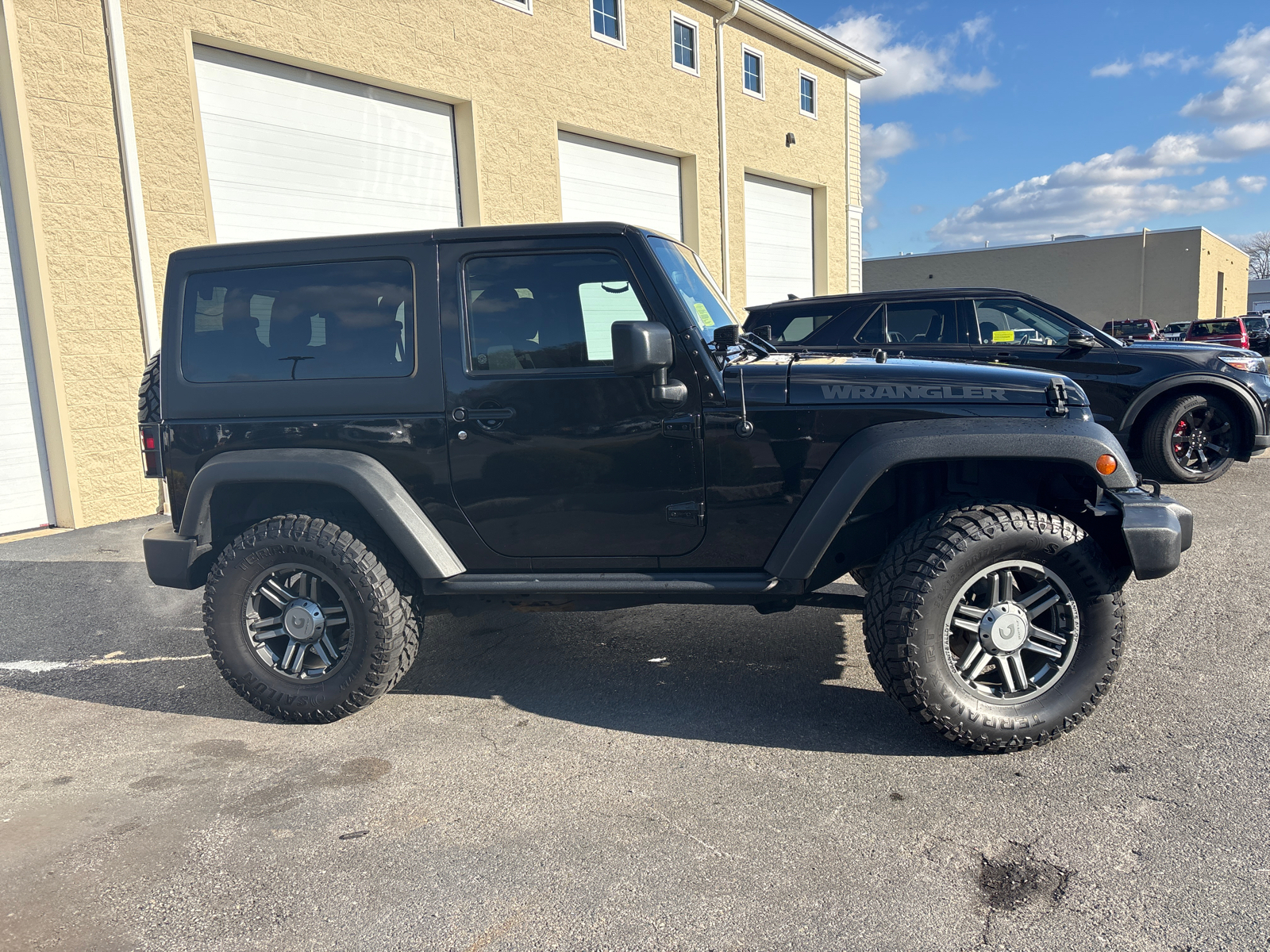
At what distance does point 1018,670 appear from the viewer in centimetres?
321

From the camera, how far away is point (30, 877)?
2.62 meters

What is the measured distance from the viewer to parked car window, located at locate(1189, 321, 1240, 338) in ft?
82.5

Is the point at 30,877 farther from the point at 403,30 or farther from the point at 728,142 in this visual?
the point at 728,142

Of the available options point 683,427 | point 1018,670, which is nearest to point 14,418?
point 683,427

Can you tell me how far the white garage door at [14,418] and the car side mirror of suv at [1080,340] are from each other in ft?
30.0

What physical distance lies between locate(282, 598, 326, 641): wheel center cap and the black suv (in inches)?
207

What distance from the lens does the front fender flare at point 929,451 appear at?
122 inches

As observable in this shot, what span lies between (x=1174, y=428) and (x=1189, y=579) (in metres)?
3.18

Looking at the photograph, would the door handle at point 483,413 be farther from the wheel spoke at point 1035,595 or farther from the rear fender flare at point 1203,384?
the rear fender flare at point 1203,384

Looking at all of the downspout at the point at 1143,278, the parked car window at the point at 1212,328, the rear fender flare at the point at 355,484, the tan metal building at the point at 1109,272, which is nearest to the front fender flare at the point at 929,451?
the rear fender flare at the point at 355,484

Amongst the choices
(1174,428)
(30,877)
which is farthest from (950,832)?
(1174,428)

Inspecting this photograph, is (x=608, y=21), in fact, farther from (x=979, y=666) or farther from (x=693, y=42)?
(x=979, y=666)

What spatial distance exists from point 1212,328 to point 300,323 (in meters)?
28.9

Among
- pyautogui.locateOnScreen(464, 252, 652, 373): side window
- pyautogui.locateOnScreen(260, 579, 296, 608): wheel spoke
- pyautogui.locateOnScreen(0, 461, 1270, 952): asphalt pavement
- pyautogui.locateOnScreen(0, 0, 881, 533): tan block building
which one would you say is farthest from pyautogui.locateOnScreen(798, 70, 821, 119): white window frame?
pyautogui.locateOnScreen(260, 579, 296, 608): wheel spoke
